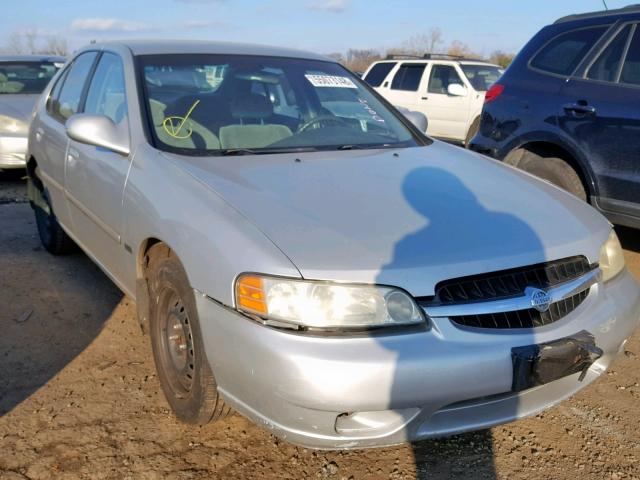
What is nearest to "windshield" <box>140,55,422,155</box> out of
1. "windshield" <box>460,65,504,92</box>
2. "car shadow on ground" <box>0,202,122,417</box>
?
"car shadow on ground" <box>0,202,122,417</box>

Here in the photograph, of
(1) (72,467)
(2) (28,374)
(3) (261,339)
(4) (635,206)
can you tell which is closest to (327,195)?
(3) (261,339)

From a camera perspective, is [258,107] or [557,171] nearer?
[258,107]

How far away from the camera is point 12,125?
6.99 m

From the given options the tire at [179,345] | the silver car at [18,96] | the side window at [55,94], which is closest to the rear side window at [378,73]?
the silver car at [18,96]

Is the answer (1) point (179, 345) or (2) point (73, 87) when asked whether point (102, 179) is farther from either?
(2) point (73, 87)

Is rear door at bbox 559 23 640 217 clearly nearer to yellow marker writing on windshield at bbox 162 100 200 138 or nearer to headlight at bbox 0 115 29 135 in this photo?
yellow marker writing on windshield at bbox 162 100 200 138

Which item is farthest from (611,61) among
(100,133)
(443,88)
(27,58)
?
(27,58)

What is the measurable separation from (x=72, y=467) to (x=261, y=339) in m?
1.00

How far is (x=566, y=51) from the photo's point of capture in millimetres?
4668

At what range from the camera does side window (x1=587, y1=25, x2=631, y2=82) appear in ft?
14.2

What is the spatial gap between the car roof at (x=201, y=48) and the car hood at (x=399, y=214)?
96 centimetres

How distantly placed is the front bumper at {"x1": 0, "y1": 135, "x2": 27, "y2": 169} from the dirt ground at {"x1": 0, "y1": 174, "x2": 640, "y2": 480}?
4.14m

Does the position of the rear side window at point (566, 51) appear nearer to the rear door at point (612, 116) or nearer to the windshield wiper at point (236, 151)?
the rear door at point (612, 116)

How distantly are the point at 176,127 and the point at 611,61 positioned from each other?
3182 millimetres
